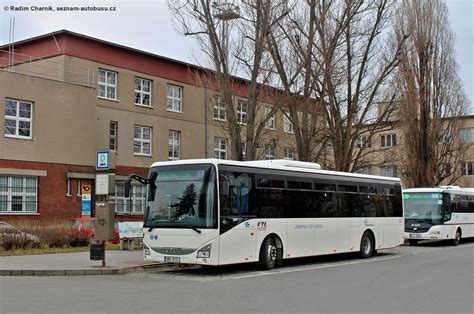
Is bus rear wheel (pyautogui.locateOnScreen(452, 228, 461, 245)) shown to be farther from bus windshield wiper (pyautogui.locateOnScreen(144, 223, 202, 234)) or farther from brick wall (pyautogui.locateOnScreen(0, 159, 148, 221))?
brick wall (pyautogui.locateOnScreen(0, 159, 148, 221))

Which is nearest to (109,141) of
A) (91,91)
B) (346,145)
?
(91,91)

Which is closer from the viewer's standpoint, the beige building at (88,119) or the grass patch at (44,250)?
the grass patch at (44,250)

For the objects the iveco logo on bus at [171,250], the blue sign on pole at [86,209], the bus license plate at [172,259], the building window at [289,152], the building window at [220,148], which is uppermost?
the building window at [220,148]

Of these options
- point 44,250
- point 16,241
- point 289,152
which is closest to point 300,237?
point 44,250

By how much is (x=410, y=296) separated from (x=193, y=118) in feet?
108

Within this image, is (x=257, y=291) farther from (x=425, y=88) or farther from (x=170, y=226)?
(x=425, y=88)

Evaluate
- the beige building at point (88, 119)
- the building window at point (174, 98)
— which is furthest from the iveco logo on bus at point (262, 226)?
the building window at point (174, 98)

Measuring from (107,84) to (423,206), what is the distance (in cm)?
2022

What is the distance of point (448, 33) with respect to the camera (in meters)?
38.4

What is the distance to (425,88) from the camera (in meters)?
36.5

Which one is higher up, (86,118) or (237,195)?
(86,118)

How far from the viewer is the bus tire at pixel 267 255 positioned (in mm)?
15734

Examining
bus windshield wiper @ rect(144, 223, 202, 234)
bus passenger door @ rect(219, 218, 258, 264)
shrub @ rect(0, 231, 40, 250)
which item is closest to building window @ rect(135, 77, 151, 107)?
shrub @ rect(0, 231, 40, 250)

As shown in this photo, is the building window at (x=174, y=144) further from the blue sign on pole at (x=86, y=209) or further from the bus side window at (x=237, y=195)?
the bus side window at (x=237, y=195)
